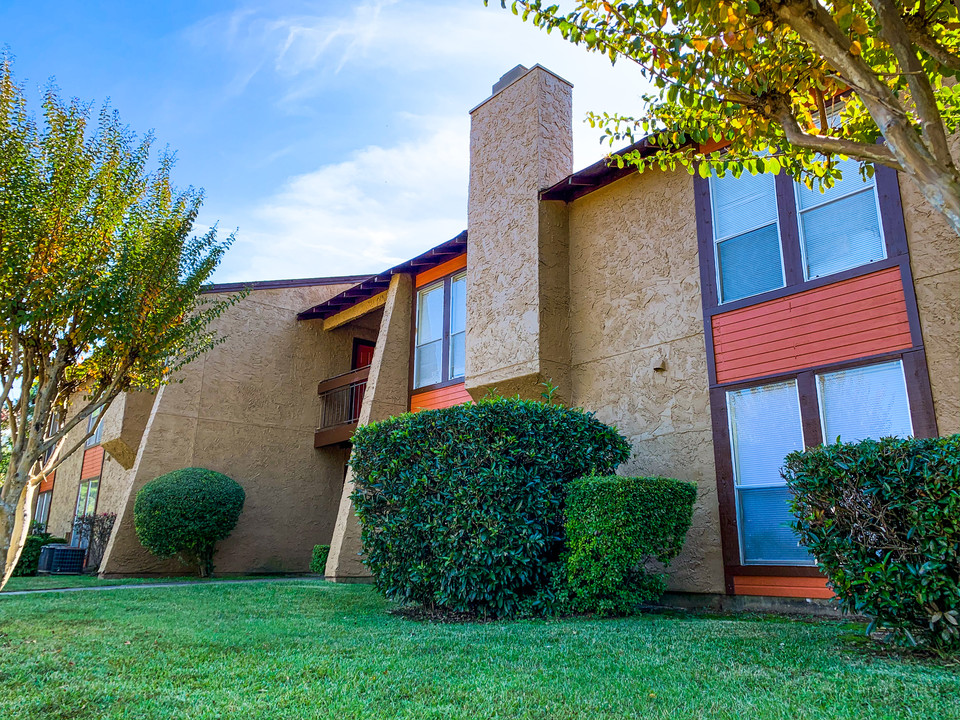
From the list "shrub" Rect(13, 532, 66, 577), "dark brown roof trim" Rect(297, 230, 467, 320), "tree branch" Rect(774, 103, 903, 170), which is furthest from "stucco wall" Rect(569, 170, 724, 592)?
"shrub" Rect(13, 532, 66, 577)

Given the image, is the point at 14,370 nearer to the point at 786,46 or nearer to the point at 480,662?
Result: the point at 480,662

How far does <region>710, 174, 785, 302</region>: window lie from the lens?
8.42 metres

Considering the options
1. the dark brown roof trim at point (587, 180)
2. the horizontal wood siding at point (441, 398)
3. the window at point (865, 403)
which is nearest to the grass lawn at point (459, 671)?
the window at point (865, 403)

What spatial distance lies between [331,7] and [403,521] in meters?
7.01

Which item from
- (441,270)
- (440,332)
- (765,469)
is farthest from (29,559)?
(765,469)

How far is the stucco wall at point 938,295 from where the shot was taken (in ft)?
21.4

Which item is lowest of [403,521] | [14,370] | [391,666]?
[391,666]

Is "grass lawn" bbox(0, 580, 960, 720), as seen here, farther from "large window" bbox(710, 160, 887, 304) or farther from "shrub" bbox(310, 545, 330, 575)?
"shrub" bbox(310, 545, 330, 575)

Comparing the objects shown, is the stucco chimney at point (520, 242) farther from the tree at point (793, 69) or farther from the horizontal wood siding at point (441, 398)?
the tree at point (793, 69)

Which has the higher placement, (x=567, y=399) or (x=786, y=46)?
(x=786, y=46)

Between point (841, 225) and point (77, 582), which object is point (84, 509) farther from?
point (841, 225)

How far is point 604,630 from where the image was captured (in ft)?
20.5

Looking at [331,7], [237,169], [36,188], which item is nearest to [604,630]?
[36,188]

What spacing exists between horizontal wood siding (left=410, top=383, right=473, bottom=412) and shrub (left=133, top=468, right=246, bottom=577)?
4.39m
